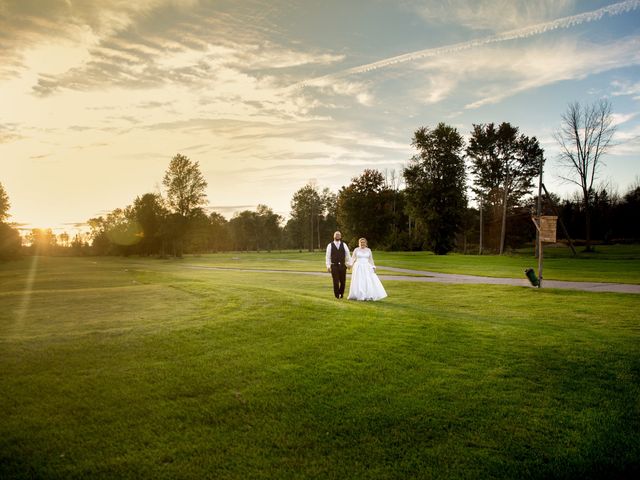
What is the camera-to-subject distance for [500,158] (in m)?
67.2

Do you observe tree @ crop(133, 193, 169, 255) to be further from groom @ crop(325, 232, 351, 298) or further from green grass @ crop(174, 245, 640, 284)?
groom @ crop(325, 232, 351, 298)

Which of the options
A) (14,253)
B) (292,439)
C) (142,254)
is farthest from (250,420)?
(142,254)

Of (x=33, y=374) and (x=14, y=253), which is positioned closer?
(x=33, y=374)

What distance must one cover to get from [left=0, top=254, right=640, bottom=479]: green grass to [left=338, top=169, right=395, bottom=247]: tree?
7365cm

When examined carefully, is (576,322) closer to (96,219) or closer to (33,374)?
(33,374)

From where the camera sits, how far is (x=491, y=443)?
17.2ft

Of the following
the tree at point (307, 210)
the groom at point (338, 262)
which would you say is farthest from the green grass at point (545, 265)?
the tree at point (307, 210)

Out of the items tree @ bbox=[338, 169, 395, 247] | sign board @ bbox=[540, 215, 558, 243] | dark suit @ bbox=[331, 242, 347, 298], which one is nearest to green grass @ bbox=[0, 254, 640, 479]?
dark suit @ bbox=[331, 242, 347, 298]

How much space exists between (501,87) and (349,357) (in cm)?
2844

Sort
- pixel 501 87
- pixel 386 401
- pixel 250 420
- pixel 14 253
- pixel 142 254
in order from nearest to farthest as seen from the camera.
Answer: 1. pixel 250 420
2. pixel 386 401
3. pixel 501 87
4. pixel 14 253
5. pixel 142 254

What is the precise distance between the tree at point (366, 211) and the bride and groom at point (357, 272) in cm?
6642

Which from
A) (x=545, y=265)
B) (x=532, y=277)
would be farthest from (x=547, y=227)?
(x=545, y=265)

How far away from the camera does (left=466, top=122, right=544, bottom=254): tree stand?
66.8m

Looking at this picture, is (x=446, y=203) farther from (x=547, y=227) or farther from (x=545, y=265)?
(x=547, y=227)
